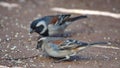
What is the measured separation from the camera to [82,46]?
310 inches

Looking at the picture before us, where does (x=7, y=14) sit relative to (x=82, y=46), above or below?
below

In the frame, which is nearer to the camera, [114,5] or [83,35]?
[83,35]

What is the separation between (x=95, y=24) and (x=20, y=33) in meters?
2.41

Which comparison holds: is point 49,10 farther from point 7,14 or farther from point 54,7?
point 7,14

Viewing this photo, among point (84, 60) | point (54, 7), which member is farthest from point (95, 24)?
point (84, 60)

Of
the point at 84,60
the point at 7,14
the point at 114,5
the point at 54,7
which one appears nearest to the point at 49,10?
the point at 54,7

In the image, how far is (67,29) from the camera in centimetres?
1118

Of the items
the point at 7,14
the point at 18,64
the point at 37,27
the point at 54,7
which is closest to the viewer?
the point at 18,64

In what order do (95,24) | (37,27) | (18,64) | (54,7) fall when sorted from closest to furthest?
1. (18,64)
2. (37,27)
3. (95,24)
4. (54,7)

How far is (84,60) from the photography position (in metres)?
8.19

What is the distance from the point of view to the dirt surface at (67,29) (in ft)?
26.3

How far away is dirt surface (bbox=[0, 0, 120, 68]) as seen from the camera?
26.3 feet

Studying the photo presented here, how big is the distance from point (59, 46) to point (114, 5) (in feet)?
21.3

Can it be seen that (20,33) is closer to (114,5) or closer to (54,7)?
(54,7)
